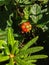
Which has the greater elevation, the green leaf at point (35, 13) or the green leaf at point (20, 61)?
the green leaf at point (35, 13)

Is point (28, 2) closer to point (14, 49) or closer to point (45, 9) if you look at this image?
point (45, 9)

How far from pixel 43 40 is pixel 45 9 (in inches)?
9.9

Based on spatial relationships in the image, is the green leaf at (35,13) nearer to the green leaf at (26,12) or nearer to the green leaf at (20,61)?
the green leaf at (26,12)

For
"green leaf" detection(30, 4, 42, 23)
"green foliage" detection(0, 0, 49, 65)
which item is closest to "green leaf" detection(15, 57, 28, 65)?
"green foliage" detection(0, 0, 49, 65)

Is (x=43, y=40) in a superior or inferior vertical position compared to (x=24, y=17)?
inferior

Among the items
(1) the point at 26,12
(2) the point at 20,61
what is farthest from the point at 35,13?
(2) the point at 20,61

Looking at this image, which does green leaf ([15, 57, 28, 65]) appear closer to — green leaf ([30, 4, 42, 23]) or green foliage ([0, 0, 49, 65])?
green foliage ([0, 0, 49, 65])

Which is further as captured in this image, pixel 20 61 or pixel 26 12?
pixel 26 12

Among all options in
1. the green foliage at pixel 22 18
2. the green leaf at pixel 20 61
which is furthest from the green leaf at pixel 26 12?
the green leaf at pixel 20 61

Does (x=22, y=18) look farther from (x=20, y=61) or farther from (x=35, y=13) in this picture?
(x=20, y=61)

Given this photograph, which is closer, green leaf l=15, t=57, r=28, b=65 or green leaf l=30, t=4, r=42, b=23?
green leaf l=15, t=57, r=28, b=65

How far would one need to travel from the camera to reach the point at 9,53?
1396 millimetres

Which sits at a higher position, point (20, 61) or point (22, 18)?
point (22, 18)

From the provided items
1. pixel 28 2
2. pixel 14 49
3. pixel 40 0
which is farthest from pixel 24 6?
pixel 14 49
